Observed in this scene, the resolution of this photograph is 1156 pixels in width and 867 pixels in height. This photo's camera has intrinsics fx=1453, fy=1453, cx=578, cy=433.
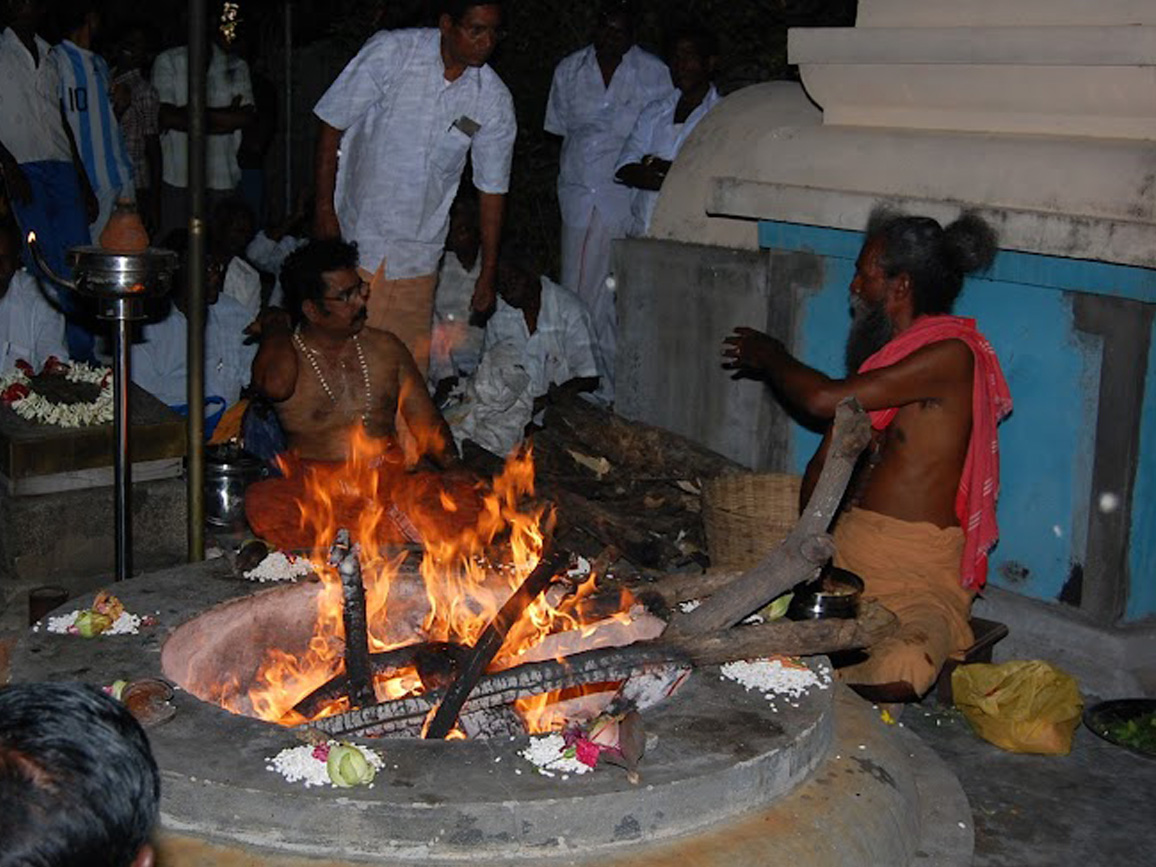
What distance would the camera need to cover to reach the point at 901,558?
220 inches

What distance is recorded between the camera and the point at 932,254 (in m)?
5.56

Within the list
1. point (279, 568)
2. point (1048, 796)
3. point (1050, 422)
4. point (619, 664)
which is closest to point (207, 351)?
point (279, 568)

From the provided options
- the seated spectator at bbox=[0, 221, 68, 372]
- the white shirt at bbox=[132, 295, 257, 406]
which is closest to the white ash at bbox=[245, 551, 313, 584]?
the seated spectator at bbox=[0, 221, 68, 372]

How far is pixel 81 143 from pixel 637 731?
26.0 ft

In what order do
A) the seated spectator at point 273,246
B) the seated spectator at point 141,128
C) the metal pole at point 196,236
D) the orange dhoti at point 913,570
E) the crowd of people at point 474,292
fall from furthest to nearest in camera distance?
the seated spectator at point 141,128 → the seated spectator at point 273,246 → the crowd of people at point 474,292 → the orange dhoti at point 913,570 → the metal pole at point 196,236

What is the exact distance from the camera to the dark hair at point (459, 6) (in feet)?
20.5

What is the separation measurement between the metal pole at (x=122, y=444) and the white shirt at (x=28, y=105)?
17.2 feet

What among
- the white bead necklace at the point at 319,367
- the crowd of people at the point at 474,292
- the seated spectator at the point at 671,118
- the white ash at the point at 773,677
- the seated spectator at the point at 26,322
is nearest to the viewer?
the white ash at the point at 773,677

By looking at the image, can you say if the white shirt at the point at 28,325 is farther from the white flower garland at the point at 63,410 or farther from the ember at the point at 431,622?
the ember at the point at 431,622

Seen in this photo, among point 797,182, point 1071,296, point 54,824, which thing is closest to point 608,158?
point 797,182

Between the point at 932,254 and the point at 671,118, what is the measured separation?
4519 millimetres

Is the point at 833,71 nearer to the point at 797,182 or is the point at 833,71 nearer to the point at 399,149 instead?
the point at 797,182

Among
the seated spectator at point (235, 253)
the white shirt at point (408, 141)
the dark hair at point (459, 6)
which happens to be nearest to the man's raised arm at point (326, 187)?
the white shirt at point (408, 141)

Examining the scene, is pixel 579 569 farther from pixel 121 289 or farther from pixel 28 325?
pixel 28 325
